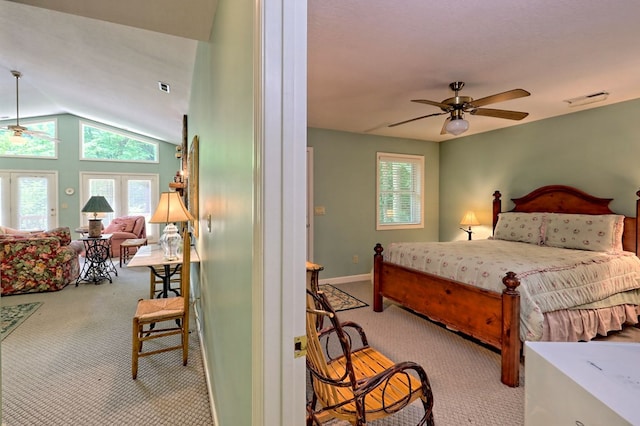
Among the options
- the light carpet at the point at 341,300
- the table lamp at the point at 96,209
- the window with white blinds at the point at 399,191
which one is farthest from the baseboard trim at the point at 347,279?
the table lamp at the point at 96,209

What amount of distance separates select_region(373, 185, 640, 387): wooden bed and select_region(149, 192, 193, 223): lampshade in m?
2.18

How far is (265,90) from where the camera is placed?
2.26 ft

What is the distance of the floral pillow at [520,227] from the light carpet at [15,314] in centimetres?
559

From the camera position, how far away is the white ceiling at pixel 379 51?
171cm

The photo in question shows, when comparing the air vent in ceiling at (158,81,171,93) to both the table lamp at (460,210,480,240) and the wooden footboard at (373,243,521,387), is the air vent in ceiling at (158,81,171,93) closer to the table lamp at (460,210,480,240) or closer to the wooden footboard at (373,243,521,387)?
the wooden footboard at (373,243,521,387)

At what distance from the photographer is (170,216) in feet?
8.64

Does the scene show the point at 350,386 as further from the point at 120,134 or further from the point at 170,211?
the point at 120,134

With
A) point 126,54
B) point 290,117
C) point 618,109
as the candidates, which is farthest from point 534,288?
point 126,54

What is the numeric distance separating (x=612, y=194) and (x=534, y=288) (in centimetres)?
211

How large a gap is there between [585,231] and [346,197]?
Answer: 289cm

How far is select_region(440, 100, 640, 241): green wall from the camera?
3.16 m

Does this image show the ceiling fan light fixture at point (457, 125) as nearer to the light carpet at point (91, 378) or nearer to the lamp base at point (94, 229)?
the light carpet at point (91, 378)

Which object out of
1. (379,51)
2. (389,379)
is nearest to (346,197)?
(379,51)

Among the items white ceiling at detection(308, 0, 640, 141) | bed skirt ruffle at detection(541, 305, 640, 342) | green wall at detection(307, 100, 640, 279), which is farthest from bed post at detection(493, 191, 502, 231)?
bed skirt ruffle at detection(541, 305, 640, 342)
